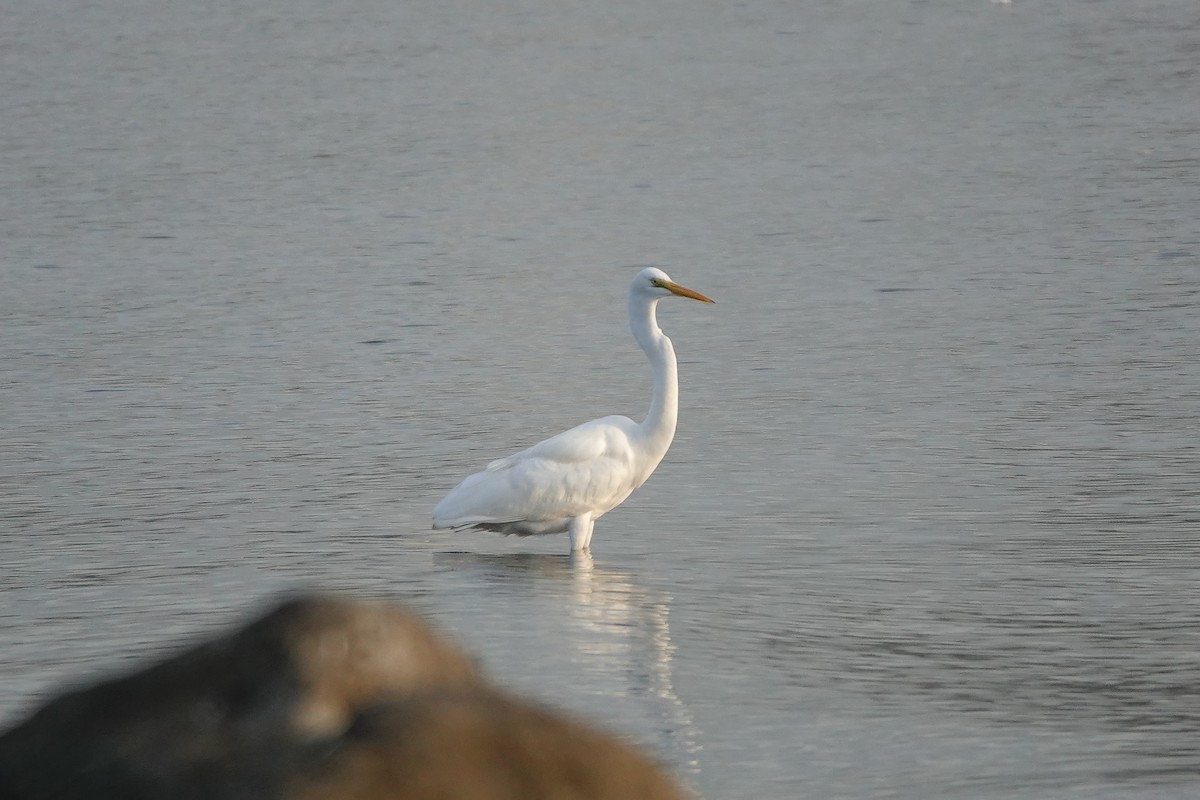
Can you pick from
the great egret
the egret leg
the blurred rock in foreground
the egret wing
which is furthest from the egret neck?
the blurred rock in foreground

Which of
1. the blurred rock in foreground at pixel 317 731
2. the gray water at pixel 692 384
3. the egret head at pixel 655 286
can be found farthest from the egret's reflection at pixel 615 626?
the blurred rock in foreground at pixel 317 731

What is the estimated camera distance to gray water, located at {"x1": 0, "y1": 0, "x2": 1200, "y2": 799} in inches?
287

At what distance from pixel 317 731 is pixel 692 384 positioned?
1062 centimetres

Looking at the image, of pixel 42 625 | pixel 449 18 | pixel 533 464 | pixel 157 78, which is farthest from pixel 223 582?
pixel 449 18

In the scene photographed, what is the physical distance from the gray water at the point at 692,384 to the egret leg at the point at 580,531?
0.16 meters

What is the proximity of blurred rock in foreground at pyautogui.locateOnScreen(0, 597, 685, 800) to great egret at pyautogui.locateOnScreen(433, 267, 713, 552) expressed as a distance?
6445 millimetres

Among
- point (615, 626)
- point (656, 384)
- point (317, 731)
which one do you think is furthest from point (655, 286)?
point (317, 731)

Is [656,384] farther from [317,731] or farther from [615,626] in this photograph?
[317,731]

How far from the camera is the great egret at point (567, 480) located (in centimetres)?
921

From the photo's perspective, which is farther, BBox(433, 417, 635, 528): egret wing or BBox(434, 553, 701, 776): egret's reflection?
BBox(433, 417, 635, 528): egret wing

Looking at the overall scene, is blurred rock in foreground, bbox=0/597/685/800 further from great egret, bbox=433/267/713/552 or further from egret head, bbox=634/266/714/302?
egret head, bbox=634/266/714/302

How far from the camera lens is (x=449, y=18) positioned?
37375 millimetres

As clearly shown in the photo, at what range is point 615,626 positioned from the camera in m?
8.05

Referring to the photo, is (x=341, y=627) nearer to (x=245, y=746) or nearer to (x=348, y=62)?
(x=245, y=746)
